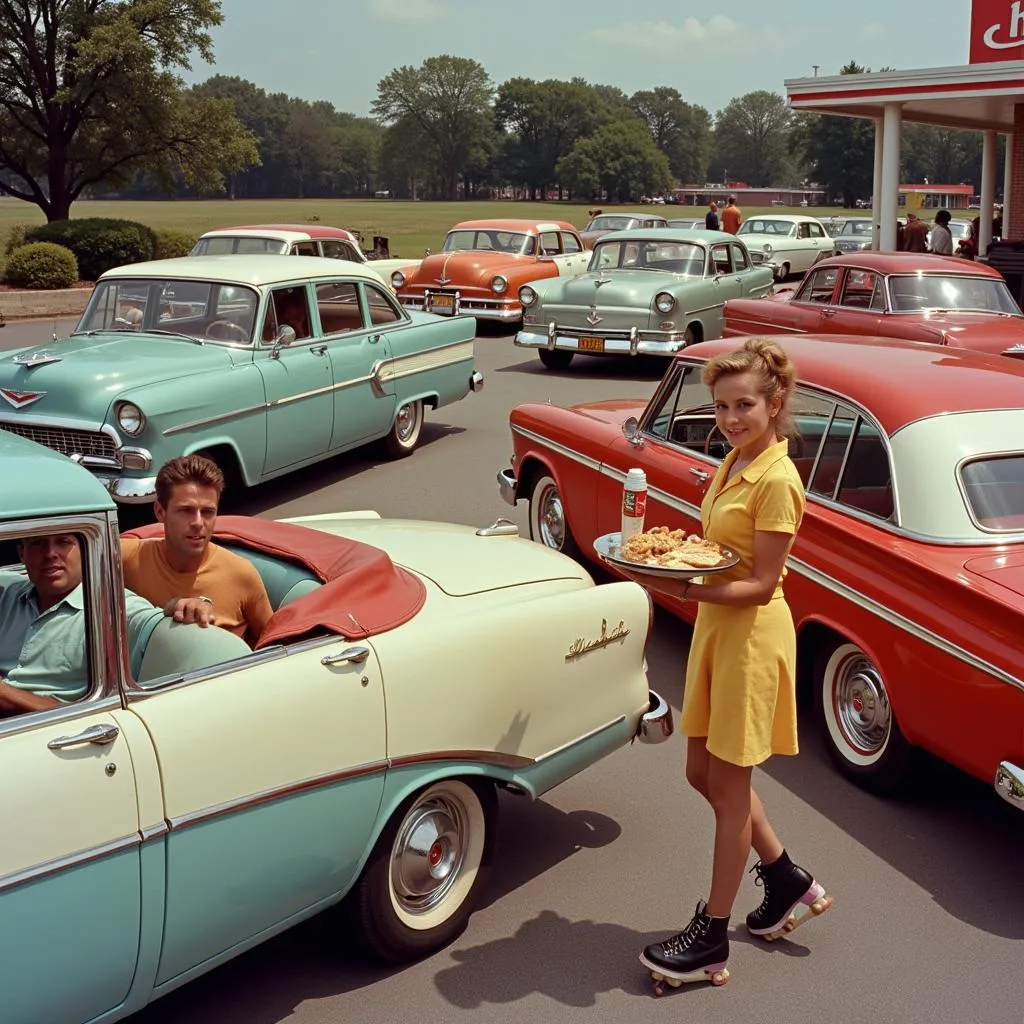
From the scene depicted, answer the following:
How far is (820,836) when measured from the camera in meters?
4.28

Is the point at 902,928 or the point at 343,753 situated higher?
the point at 343,753

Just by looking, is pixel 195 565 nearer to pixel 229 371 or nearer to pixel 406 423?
pixel 229 371

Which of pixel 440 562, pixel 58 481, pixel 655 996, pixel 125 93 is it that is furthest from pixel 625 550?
pixel 125 93

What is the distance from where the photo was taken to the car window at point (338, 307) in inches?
362

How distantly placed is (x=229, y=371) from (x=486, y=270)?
997 cm

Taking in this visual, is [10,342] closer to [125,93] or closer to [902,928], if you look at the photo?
[125,93]

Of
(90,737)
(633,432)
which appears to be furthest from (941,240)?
(90,737)

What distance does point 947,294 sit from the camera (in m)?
11.3

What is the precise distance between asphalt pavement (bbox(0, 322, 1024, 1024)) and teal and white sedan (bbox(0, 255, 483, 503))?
398 centimetres

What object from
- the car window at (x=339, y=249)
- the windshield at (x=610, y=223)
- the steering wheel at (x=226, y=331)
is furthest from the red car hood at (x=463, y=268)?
the windshield at (x=610, y=223)

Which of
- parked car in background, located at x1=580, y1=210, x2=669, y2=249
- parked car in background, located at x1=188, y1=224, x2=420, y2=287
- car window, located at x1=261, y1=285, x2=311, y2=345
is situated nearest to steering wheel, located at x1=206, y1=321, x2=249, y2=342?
car window, located at x1=261, y1=285, x2=311, y2=345

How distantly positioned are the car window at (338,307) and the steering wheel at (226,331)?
2.52 feet

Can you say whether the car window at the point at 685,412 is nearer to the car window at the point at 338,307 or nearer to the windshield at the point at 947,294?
the car window at the point at 338,307

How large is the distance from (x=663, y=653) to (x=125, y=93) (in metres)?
25.2
